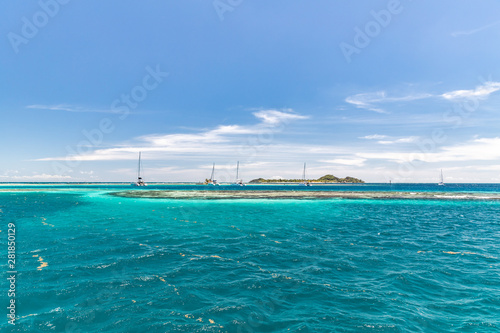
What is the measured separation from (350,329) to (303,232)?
708 inches

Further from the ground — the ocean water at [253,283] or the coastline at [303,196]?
the coastline at [303,196]

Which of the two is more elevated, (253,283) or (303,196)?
(303,196)

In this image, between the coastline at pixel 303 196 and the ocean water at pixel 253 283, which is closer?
the ocean water at pixel 253 283

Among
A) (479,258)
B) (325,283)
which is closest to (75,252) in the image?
(325,283)

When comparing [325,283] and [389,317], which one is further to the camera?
[325,283]

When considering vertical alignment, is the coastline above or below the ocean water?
above

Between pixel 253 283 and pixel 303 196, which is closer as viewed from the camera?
pixel 253 283

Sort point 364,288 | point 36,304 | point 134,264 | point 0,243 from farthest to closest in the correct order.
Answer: point 0,243 → point 134,264 → point 364,288 → point 36,304

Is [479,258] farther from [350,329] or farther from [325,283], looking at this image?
[350,329]

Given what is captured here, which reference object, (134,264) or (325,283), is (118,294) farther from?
(325,283)

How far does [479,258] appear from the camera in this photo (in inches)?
709

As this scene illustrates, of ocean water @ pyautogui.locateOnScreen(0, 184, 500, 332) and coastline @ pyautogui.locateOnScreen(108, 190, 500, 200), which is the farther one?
coastline @ pyautogui.locateOnScreen(108, 190, 500, 200)

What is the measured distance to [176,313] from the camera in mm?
9938

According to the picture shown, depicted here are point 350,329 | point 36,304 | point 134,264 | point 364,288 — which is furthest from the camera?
point 134,264
